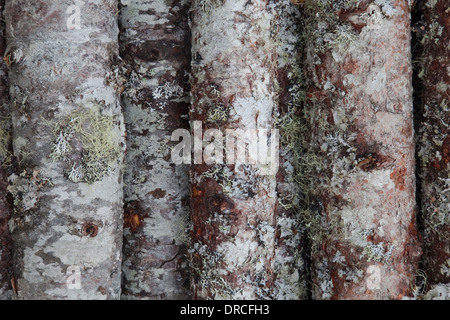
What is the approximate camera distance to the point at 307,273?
1.64 m

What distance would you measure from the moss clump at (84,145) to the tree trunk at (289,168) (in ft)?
2.03

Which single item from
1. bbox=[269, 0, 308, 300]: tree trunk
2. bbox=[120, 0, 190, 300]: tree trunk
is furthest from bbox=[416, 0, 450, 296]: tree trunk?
bbox=[120, 0, 190, 300]: tree trunk

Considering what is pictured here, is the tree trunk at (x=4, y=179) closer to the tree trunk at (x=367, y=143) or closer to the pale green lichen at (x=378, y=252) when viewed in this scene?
the tree trunk at (x=367, y=143)

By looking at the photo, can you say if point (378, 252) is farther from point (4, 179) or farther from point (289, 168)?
point (4, 179)

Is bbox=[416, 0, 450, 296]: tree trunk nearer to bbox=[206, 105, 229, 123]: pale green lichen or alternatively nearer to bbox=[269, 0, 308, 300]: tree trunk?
bbox=[269, 0, 308, 300]: tree trunk

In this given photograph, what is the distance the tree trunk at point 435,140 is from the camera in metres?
1.44

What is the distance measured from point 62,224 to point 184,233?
0.43 m

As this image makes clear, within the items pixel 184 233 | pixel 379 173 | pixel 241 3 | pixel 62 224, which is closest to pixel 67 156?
pixel 62 224

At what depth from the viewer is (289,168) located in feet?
5.28

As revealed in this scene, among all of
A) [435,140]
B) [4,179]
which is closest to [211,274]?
[4,179]

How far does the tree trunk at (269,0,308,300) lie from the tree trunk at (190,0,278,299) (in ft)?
0.36

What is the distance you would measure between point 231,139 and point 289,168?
0.31m

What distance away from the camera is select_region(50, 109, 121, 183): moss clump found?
54.3 inches
